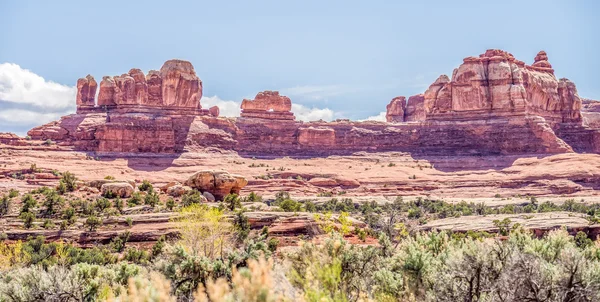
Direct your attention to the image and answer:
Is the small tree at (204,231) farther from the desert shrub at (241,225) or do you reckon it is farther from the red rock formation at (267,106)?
the red rock formation at (267,106)

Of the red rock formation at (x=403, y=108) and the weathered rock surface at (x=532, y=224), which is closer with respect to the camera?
the weathered rock surface at (x=532, y=224)

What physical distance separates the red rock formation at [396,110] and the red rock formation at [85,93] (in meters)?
63.2

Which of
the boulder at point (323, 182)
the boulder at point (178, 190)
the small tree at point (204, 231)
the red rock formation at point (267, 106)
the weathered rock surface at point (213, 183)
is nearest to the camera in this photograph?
the small tree at point (204, 231)

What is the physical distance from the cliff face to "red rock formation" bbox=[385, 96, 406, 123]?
34.2 meters

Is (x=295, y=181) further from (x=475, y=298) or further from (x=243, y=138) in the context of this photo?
(x=475, y=298)

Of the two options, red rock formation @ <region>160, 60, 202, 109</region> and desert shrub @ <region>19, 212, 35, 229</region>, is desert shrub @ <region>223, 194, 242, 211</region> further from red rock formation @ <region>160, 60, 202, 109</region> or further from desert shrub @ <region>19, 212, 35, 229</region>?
red rock formation @ <region>160, 60, 202, 109</region>

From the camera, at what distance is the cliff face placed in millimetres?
70750

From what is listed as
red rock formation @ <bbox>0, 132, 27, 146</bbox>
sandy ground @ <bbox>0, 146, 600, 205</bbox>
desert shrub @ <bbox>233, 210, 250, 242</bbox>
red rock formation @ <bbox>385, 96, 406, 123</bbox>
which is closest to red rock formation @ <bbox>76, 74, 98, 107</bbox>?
red rock formation @ <bbox>0, 132, 27, 146</bbox>

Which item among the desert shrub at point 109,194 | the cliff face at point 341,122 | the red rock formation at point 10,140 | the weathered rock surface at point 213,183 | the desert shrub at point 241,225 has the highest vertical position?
the cliff face at point 341,122

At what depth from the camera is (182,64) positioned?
76.7 meters

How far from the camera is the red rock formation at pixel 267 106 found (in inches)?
3211

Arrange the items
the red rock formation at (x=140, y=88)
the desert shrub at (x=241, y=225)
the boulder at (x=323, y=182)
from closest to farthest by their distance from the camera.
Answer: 1. the desert shrub at (x=241, y=225)
2. the boulder at (x=323, y=182)
3. the red rock formation at (x=140, y=88)

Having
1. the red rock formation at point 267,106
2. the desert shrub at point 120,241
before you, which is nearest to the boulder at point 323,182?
the red rock formation at point 267,106

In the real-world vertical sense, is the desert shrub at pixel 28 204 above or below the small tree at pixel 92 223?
above
